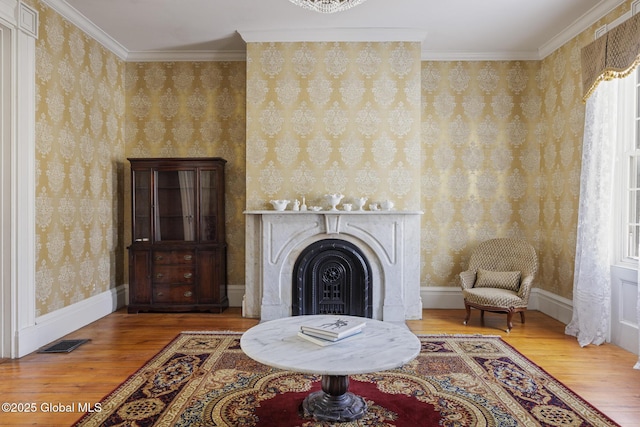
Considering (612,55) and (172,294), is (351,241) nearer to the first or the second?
(172,294)

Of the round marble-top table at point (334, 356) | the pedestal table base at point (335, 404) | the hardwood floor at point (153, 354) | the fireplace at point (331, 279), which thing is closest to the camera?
the round marble-top table at point (334, 356)

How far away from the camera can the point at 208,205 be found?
5246 millimetres

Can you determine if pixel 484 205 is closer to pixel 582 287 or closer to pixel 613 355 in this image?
pixel 582 287

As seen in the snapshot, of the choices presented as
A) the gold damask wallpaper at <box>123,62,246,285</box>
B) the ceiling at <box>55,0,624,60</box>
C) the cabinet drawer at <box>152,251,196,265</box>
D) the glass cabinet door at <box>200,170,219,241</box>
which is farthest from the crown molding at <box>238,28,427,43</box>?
the cabinet drawer at <box>152,251,196,265</box>

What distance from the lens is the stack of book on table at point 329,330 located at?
258 centimetres

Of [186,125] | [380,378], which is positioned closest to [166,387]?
[380,378]

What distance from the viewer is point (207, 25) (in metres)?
4.71

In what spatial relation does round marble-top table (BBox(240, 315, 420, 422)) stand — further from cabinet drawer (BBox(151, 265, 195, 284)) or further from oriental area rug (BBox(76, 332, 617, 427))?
cabinet drawer (BBox(151, 265, 195, 284))

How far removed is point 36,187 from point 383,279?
3.57 metres

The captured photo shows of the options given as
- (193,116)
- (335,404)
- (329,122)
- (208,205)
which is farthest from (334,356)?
(193,116)

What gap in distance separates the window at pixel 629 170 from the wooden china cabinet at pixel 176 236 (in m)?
4.25

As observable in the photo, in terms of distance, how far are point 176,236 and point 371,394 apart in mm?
3303

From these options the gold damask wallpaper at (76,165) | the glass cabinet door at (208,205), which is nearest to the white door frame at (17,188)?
the gold damask wallpaper at (76,165)

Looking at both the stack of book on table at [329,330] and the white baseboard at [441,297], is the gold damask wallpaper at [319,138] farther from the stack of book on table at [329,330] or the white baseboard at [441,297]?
the stack of book on table at [329,330]
